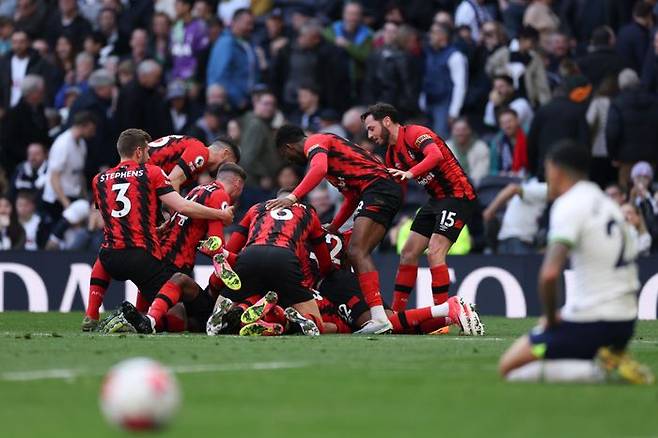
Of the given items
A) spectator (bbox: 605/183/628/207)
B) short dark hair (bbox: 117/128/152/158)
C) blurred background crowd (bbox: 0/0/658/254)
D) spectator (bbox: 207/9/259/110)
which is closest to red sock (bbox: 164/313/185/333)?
short dark hair (bbox: 117/128/152/158)

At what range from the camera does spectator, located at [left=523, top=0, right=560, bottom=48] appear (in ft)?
76.3

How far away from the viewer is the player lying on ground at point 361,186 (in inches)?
584

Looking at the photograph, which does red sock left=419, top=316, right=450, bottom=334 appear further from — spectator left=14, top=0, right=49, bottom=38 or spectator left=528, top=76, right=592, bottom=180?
spectator left=14, top=0, right=49, bottom=38

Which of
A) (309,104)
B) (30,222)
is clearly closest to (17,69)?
(30,222)

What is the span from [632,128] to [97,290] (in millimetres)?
8976

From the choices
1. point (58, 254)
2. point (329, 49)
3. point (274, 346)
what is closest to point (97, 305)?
point (274, 346)

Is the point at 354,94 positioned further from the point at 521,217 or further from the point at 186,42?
the point at 521,217

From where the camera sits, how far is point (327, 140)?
15.1m

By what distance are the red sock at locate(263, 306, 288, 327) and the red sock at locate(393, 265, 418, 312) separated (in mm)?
2034

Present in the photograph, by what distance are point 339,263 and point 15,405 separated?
24.8 ft

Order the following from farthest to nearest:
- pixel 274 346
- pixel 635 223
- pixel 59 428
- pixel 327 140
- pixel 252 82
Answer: pixel 252 82
pixel 635 223
pixel 327 140
pixel 274 346
pixel 59 428

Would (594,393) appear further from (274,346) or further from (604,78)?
(604,78)

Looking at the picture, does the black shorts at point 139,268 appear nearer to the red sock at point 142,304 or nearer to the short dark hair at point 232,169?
the red sock at point 142,304

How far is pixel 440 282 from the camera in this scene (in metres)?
15.6
